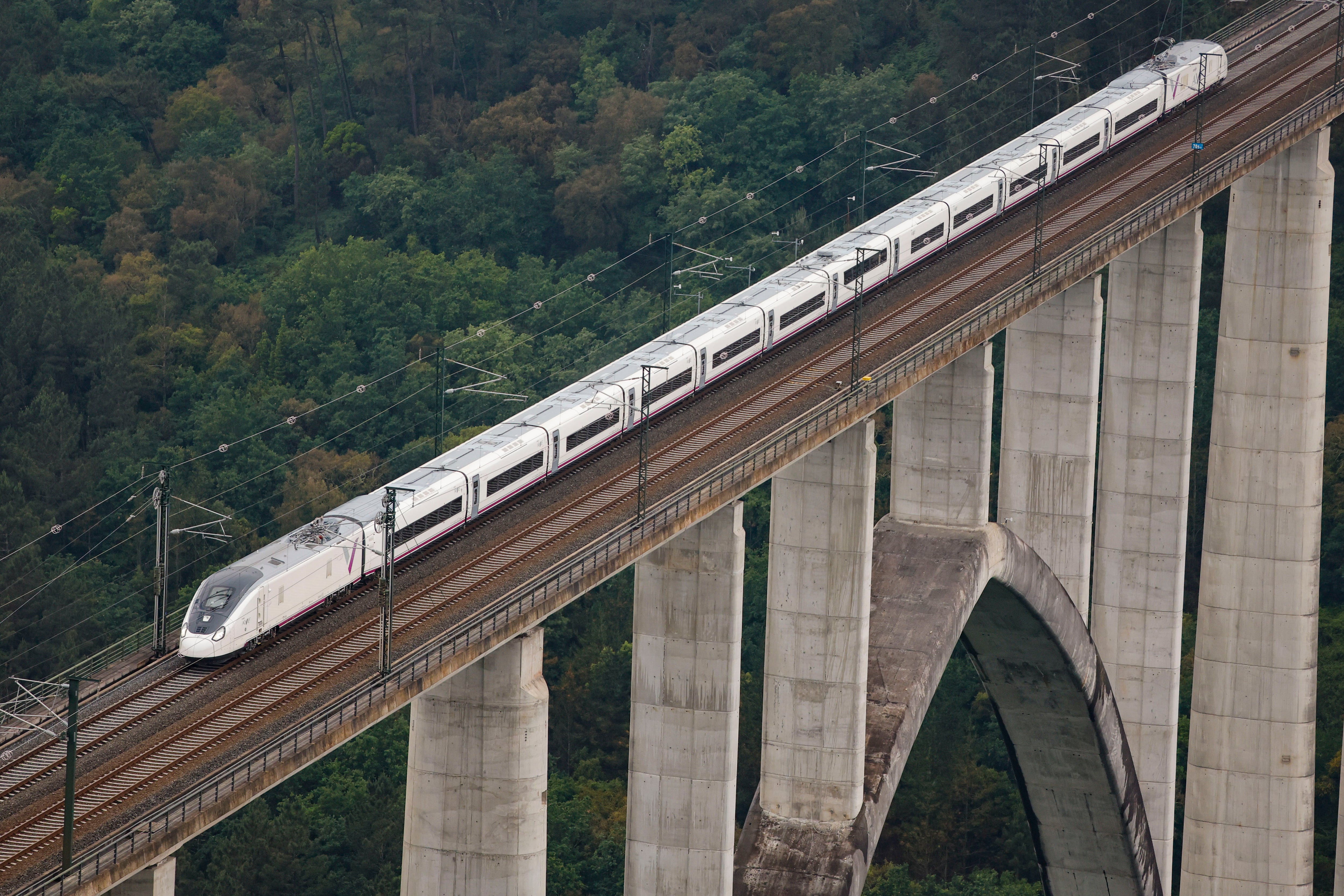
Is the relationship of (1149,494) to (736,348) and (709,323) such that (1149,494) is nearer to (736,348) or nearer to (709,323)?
(736,348)

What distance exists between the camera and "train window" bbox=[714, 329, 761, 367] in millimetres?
80312

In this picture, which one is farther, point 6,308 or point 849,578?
point 6,308

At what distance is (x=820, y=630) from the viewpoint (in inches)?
3044

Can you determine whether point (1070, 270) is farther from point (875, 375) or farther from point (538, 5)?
point (538, 5)

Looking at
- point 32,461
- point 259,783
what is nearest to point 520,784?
point 259,783

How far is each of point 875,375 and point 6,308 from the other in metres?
85.4

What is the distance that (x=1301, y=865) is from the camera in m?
101

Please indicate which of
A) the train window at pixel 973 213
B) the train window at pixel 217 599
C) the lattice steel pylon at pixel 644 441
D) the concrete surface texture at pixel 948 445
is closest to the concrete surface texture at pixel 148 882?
the train window at pixel 217 599

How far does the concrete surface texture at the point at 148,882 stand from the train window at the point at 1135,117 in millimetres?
57668

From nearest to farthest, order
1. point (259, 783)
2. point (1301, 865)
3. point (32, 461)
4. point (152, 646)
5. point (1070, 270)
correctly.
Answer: point (259, 783), point (152, 646), point (1070, 270), point (1301, 865), point (32, 461)

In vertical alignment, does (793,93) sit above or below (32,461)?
above

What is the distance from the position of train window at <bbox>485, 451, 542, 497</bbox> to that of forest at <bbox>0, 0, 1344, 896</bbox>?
4355cm

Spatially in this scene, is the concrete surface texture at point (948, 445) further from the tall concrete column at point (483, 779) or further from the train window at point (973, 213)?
the tall concrete column at point (483, 779)

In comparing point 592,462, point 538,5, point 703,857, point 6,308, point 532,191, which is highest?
point 538,5
